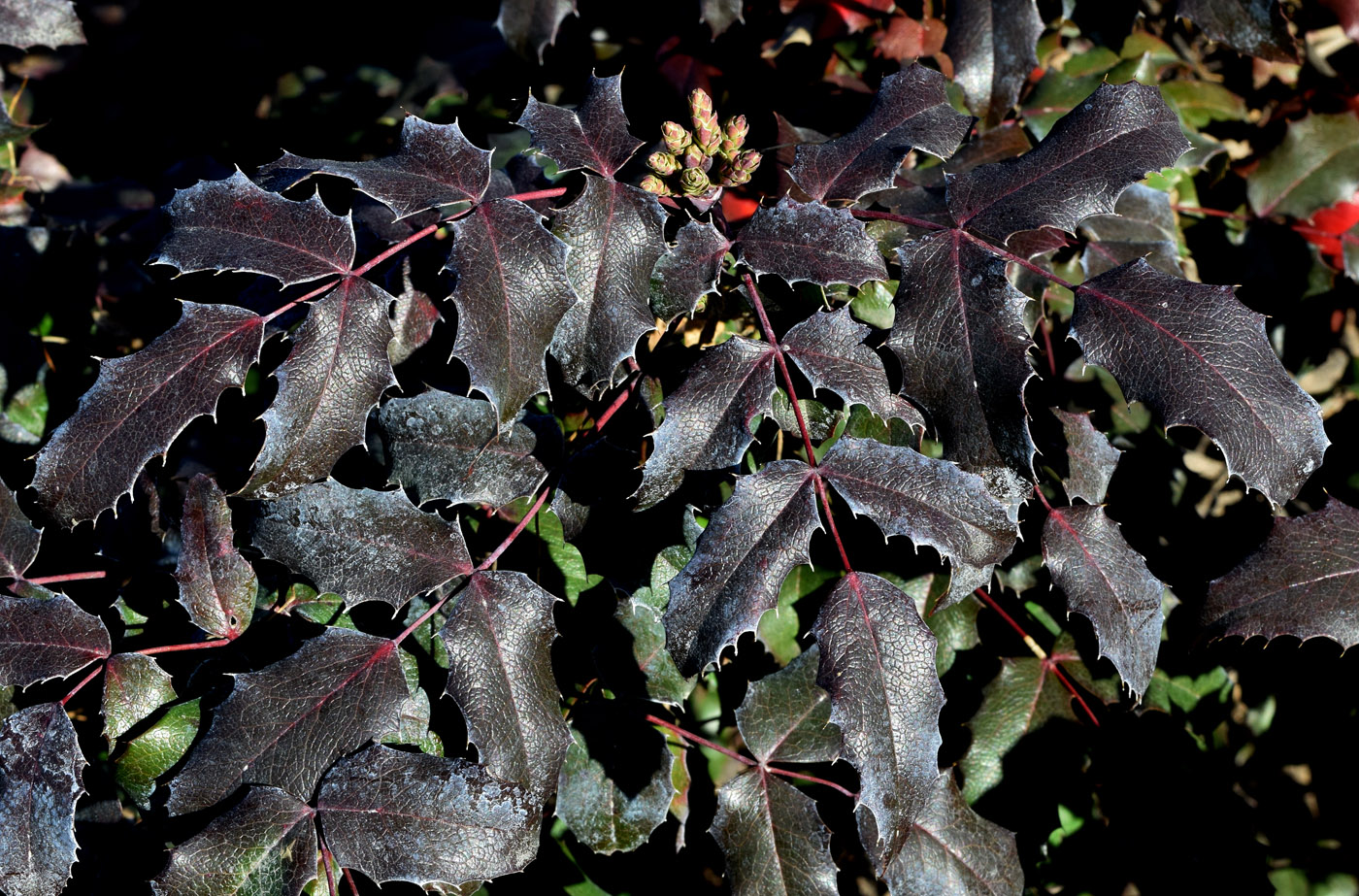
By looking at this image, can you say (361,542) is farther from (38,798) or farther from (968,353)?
(968,353)

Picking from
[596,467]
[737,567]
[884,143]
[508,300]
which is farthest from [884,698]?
[884,143]

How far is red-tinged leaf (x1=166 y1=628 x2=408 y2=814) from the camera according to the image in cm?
101

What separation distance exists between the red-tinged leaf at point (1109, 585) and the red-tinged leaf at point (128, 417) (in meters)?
0.99

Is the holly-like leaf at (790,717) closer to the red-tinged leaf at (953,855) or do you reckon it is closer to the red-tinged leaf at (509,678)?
the red-tinged leaf at (953,855)

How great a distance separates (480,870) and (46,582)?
0.75 m

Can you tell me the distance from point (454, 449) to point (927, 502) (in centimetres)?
56

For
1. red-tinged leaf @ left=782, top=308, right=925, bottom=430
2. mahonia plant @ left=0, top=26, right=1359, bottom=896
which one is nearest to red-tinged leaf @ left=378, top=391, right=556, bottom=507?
mahonia plant @ left=0, top=26, right=1359, bottom=896

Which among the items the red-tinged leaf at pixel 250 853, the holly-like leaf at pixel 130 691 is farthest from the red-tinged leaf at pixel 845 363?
the holly-like leaf at pixel 130 691

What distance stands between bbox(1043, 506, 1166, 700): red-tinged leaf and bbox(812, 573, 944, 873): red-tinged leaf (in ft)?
1.00

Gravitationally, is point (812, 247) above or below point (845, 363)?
above

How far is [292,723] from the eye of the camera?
103 centimetres

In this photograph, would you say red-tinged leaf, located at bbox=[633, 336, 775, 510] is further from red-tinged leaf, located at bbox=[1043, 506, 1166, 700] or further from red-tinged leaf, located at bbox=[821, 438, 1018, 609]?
red-tinged leaf, located at bbox=[1043, 506, 1166, 700]

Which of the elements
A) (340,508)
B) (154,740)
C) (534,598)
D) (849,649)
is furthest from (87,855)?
(849,649)

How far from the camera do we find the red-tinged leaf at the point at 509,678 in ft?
3.28
